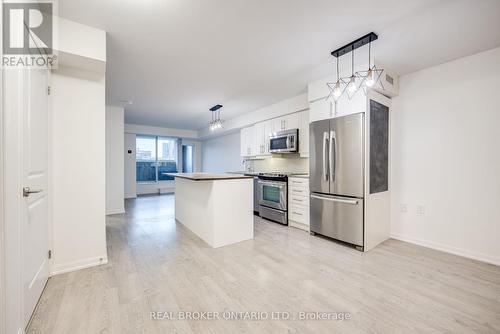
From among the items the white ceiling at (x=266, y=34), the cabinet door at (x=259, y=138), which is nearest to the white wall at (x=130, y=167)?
the white ceiling at (x=266, y=34)

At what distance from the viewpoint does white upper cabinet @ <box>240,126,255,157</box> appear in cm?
589

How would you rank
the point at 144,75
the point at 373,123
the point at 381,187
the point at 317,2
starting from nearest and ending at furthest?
the point at 317,2, the point at 373,123, the point at 381,187, the point at 144,75

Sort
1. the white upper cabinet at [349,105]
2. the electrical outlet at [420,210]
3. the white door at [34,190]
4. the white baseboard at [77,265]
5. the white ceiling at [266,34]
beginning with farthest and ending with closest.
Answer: the electrical outlet at [420,210]
the white upper cabinet at [349,105]
the white baseboard at [77,265]
the white ceiling at [266,34]
the white door at [34,190]

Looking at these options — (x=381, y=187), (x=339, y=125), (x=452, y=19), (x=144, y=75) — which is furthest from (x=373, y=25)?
(x=144, y=75)

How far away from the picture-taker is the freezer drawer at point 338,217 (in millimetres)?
2926

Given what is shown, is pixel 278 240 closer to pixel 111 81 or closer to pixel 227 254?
pixel 227 254

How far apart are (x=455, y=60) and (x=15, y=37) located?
448 centimetres

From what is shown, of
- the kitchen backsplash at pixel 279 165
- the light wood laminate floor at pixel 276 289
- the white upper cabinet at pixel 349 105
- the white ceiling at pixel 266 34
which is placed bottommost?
the light wood laminate floor at pixel 276 289

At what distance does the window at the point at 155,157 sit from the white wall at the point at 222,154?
1.29 meters

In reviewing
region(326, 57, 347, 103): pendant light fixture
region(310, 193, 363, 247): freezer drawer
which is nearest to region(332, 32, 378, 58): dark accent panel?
region(326, 57, 347, 103): pendant light fixture

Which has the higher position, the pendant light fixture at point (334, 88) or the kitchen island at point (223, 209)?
the pendant light fixture at point (334, 88)

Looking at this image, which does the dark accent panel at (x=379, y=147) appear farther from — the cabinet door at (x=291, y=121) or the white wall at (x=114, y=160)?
the white wall at (x=114, y=160)

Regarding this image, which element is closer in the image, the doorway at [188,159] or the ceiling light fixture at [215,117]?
the ceiling light fixture at [215,117]

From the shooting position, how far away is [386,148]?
331 centimetres
